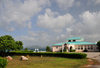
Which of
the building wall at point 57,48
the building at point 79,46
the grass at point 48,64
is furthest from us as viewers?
the building wall at point 57,48

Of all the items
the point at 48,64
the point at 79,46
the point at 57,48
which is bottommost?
the point at 48,64

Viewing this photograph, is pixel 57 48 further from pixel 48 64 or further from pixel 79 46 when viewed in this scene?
pixel 48 64

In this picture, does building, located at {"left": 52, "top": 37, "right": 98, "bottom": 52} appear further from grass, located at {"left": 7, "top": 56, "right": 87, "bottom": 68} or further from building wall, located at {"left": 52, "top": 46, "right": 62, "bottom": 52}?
grass, located at {"left": 7, "top": 56, "right": 87, "bottom": 68}

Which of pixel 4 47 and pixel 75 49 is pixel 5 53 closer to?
pixel 4 47

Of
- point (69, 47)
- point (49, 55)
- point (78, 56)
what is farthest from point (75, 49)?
point (78, 56)

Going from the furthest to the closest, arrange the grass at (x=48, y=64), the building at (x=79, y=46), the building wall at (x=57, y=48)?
the building wall at (x=57, y=48)
the building at (x=79, y=46)
the grass at (x=48, y=64)

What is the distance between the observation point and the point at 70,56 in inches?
1258

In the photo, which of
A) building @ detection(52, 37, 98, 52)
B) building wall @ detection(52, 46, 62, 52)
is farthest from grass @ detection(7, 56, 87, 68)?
building wall @ detection(52, 46, 62, 52)

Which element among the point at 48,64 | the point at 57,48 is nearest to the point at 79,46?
the point at 57,48

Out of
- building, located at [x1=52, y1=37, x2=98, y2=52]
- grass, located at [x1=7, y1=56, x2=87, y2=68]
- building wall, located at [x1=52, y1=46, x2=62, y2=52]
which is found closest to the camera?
grass, located at [x1=7, y1=56, x2=87, y2=68]

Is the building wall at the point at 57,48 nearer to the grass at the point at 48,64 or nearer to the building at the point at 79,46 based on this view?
the building at the point at 79,46

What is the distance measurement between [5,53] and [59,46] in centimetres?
2717

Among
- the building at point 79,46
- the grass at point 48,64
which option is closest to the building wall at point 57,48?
the building at point 79,46

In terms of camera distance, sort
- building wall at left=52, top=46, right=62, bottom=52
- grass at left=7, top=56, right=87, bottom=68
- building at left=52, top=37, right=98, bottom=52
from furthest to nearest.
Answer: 1. building wall at left=52, top=46, right=62, bottom=52
2. building at left=52, top=37, right=98, bottom=52
3. grass at left=7, top=56, right=87, bottom=68
